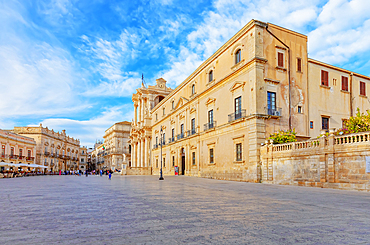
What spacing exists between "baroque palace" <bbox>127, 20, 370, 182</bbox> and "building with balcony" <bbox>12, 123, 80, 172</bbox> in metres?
39.1

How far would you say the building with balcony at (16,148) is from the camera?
48.3m

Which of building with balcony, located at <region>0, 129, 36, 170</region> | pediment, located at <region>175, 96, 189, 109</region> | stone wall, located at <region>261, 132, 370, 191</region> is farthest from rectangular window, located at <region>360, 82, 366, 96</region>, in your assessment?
building with balcony, located at <region>0, 129, 36, 170</region>

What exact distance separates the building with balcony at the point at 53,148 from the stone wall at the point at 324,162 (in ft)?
158

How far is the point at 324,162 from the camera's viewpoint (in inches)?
602

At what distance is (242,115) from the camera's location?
75.3 ft

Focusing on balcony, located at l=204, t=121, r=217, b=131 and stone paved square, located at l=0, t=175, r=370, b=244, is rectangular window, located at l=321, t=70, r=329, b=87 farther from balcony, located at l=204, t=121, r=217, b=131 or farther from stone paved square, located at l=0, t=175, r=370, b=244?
stone paved square, located at l=0, t=175, r=370, b=244

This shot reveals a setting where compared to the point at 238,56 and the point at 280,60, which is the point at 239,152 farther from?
the point at 238,56

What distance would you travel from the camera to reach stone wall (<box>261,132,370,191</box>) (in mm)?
13648

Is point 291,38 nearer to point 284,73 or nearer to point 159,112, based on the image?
point 284,73

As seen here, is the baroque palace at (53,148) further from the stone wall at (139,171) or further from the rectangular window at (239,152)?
the rectangular window at (239,152)

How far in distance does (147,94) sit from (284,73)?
1388 inches

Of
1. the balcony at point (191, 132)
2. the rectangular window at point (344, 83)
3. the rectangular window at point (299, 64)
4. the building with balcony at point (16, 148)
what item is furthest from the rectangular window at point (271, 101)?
the building with balcony at point (16, 148)

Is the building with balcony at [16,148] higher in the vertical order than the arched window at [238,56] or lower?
lower

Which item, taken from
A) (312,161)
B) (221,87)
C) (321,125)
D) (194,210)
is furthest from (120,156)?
(194,210)
